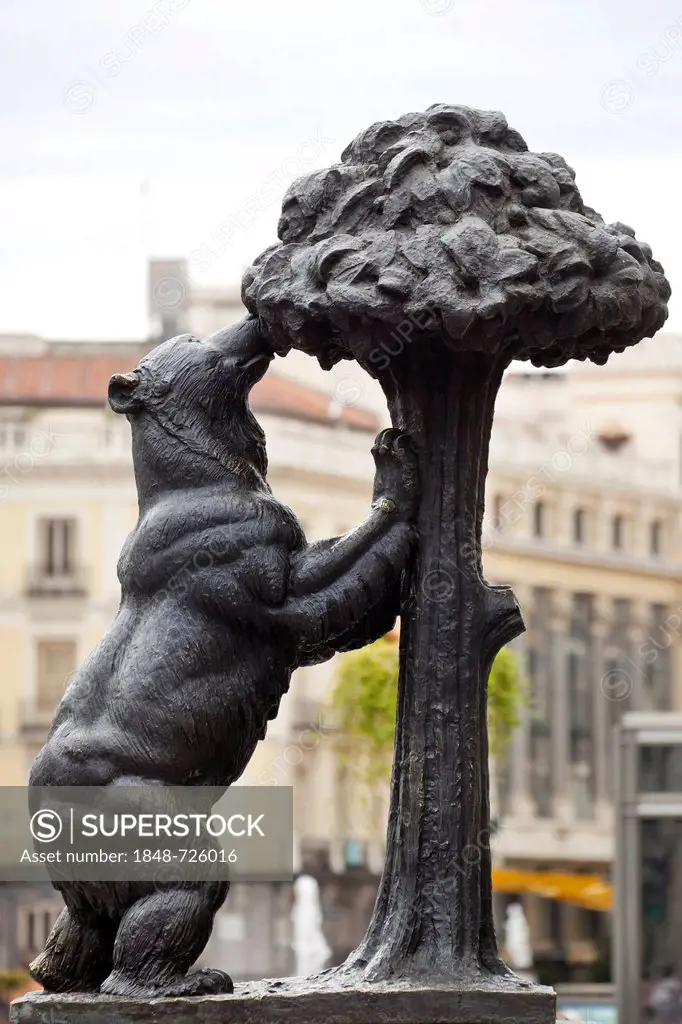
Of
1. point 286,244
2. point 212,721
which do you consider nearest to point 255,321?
point 286,244

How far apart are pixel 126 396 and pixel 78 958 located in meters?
1.79

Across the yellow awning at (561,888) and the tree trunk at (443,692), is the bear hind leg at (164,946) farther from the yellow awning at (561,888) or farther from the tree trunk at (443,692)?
the yellow awning at (561,888)

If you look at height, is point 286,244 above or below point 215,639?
above

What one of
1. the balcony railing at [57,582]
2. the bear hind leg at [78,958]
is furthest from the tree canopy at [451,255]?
the balcony railing at [57,582]

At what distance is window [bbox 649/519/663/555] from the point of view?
163 ft

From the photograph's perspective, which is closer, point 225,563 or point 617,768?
point 225,563

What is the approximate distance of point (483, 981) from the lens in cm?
661

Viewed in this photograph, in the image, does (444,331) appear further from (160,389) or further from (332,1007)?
(332,1007)

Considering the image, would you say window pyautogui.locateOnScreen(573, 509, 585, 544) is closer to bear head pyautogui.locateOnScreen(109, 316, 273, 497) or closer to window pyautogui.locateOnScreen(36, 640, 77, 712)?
window pyautogui.locateOnScreen(36, 640, 77, 712)

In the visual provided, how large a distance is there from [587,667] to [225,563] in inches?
1659

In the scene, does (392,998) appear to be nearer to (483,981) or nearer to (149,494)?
(483,981)

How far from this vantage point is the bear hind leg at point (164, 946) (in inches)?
252

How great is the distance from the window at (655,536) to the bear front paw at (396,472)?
43073 mm

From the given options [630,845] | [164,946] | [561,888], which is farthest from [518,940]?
[164,946]
